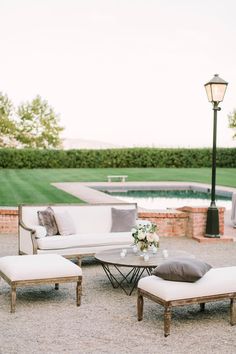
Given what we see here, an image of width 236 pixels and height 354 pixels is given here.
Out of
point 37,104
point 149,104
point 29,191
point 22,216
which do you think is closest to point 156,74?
point 149,104

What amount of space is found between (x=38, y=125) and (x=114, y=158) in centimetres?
1604

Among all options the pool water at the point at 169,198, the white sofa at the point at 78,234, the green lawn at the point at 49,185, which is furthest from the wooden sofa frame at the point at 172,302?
the pool water at the point at 169,198

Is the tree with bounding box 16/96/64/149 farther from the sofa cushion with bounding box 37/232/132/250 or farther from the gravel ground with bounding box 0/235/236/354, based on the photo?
the gravel ground with bounding box 0/235/236/354

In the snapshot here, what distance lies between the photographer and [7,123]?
5194cm

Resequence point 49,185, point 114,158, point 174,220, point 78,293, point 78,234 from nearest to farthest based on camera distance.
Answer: point 78,293 → point 78,234 → point 174,220 → point 49,185 → point 114,158

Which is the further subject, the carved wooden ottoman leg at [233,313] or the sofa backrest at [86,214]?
the sofa backrest at [86,214]

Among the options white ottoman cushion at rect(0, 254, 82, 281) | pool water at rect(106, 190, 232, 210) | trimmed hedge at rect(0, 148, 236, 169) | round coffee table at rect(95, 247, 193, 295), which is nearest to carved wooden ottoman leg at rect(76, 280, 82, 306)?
white ottoman cushion at rect(0, 254, 82, 281)

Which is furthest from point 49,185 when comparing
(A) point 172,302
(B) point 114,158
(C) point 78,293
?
(A) point 172,302

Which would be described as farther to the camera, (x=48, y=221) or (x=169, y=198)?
(x=169, y=198)

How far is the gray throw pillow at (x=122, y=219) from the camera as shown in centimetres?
998

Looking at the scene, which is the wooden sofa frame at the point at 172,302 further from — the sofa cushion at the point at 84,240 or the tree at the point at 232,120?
the tree at the point at 232,120

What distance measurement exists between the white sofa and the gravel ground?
116 cm

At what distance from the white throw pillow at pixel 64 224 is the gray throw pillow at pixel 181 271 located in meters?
3.40

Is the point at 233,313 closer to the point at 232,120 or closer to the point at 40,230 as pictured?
the point at 40,230
